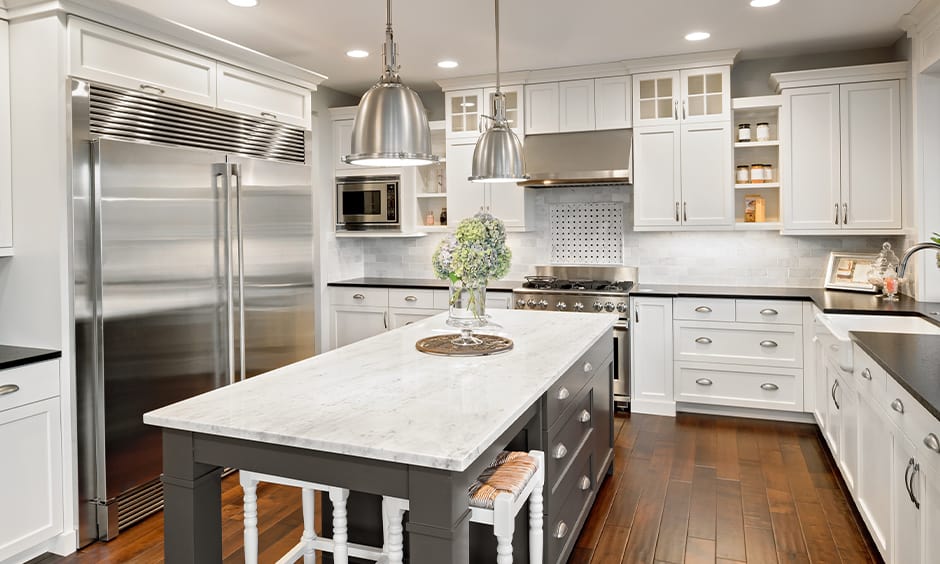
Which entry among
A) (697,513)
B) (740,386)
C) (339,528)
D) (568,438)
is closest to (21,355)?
(339,528)

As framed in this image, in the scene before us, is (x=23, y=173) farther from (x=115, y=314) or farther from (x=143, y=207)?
(x=115, y=314)

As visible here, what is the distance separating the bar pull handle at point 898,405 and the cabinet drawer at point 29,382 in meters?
3.31

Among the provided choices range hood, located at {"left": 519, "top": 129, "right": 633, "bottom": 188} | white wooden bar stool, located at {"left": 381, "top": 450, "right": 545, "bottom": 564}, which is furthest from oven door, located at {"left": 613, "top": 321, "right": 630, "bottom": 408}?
white wooden bar stool, located at {"left": 381, "top": 450, "right": 545, "bottom": 564}

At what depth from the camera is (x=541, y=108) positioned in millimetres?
5332

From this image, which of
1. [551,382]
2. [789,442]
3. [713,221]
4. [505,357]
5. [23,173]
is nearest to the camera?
[551,382]

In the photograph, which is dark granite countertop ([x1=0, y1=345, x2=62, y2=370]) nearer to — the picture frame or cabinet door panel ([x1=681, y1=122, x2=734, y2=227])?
cabinet door panel ([x1=681, y1=122, x2=734, y2=227])

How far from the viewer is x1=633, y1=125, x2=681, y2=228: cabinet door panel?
500 cm

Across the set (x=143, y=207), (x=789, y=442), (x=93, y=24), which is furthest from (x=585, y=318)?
(x=93, y=24)

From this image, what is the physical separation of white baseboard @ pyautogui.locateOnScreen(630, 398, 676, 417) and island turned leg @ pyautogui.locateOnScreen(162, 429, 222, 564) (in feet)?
12.0

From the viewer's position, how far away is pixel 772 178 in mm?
5059

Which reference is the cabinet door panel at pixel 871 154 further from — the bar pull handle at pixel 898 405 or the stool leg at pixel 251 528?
the stool leg at pixel 251 528

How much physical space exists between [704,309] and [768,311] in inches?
16.6

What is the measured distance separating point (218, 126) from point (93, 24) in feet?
2.77

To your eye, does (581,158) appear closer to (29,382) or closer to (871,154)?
(871,154)
